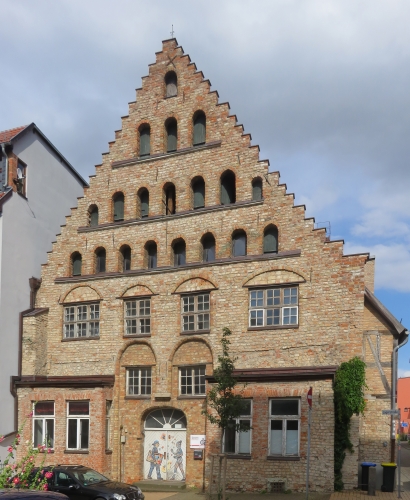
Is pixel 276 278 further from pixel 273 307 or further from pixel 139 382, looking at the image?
pixel 139 382

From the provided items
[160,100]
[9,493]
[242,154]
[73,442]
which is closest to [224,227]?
[242,154]

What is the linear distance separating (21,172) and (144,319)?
8.76m

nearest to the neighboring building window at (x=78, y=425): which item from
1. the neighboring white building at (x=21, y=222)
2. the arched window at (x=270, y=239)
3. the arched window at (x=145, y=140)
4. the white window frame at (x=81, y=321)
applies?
the neighboring white building at (x=21, y=222)

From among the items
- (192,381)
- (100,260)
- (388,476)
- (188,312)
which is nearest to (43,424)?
(192,381)

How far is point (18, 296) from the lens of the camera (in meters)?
26.5

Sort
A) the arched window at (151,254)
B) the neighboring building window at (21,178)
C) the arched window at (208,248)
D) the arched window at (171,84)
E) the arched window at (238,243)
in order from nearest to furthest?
the arched window at (238,243) < the arched window at (208,248) < the arched window at (151,254) < the arched window at (171,84) < the neighboring building window at (21,178)

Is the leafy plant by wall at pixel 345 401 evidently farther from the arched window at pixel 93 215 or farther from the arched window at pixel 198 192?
the arched window at pixel 93 215

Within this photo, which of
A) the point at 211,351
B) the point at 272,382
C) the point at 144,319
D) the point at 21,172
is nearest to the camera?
the point at 272,382

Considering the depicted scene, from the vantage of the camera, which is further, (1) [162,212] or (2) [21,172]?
(2) [21,172]

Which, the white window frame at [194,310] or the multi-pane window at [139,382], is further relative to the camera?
the multi-pane window at [139,382]

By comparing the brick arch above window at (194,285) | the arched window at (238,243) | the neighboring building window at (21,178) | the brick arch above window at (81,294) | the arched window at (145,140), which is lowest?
the brick arch above window at (81,294)

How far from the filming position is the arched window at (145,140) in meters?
26.9

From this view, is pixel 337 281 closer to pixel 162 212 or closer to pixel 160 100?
pixel 162 212

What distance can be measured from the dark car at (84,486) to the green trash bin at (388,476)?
26.4ft
